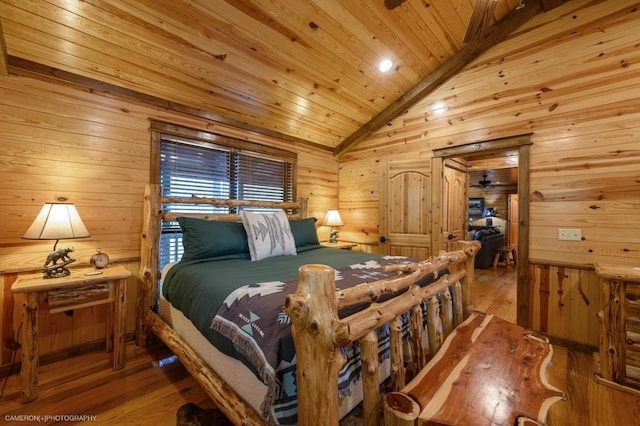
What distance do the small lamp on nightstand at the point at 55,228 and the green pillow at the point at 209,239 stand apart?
0.67m

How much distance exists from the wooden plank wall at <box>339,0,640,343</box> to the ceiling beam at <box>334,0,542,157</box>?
0.09m

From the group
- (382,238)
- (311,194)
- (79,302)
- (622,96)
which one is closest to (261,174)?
(311,194)

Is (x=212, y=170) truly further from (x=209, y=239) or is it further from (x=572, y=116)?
(x=572, y=116)

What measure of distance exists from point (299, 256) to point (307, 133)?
1.98m

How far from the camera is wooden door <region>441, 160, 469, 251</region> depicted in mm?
3385

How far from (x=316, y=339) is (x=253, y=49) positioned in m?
2.49

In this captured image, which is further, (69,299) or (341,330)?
(69,299)

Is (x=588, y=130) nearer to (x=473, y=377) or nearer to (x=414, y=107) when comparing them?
(x=414, y=107)

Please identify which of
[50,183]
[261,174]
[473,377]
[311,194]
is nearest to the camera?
[473,377]

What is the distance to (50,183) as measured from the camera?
205 centimetres

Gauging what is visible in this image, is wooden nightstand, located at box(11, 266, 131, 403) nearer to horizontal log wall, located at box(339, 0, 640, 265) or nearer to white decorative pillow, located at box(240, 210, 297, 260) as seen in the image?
white decorative pillow, located at box(240, 210, 297, 260)

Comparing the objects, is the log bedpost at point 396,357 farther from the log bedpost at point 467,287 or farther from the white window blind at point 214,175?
the white window blind at point 214,175

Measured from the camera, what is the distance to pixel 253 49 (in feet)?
7.75

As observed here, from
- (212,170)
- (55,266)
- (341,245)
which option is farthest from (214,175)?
(341,245)
